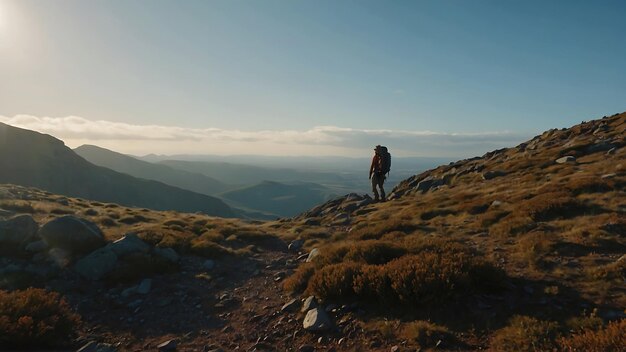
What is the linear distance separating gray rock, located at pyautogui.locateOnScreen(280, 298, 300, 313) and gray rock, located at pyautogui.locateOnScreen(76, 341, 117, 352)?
3.99m

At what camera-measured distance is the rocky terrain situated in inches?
288

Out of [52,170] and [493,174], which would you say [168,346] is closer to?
[493,174]

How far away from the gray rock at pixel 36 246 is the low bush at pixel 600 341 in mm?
15894

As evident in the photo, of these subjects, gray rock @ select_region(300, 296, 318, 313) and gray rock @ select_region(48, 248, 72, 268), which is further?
gray rock @ select_region(48, 248, 72, 268)

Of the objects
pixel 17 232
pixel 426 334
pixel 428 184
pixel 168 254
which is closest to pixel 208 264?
pixel 168 254

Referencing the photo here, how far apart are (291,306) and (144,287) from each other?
5.25m

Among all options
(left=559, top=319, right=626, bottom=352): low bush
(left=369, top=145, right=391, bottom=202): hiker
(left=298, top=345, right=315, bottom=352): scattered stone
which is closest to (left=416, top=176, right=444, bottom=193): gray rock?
(left=369, top=145, right=391, bottom=202): hiker

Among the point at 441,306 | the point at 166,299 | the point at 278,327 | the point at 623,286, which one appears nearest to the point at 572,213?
the point at 623,286

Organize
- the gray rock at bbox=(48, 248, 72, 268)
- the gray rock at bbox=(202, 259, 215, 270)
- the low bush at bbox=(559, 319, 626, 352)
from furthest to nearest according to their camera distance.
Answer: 1. the gray rock at bbox=(202, 259, 215, 270)
2. the gray rock at bbox=(48, 248, 72, 268)
3. the low bush at bbox=(559, 319, 626, 352)

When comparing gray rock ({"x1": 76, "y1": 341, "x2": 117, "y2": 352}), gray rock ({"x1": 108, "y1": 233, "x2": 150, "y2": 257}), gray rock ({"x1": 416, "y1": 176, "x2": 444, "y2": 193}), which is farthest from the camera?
gray rock ({"x1": 416, "y1": 176, "x2": 444, "y2": 193})

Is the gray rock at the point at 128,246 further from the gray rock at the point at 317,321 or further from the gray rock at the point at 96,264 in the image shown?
the gray rock at the point at 317,321

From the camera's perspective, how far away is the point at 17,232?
13.8m

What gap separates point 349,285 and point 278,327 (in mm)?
2035

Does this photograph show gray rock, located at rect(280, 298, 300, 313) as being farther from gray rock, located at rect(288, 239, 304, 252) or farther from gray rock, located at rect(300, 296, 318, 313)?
gray rock, located at rect(288, 239, 304, 252)
